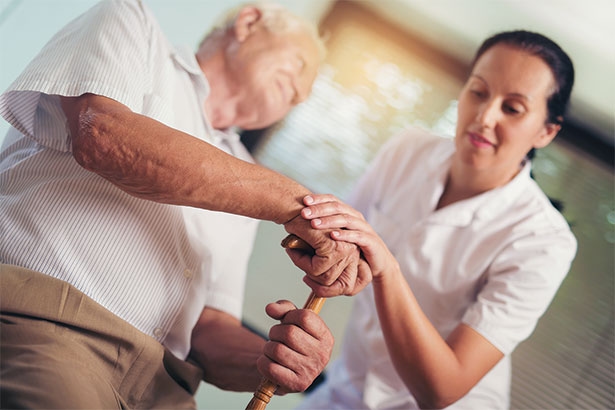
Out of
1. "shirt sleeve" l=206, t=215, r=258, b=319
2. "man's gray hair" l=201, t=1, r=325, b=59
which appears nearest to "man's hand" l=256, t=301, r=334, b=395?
"shirt sleeve" l=206, t=215, r=258, b=319

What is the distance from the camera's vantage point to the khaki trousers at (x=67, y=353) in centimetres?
81

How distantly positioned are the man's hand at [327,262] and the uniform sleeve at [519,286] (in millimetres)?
346

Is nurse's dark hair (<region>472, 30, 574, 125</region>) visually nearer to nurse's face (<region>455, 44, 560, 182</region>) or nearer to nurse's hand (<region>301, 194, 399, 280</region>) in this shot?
nurse's face (<region>455, 44, 560, 182</region>)

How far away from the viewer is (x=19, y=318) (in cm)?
92

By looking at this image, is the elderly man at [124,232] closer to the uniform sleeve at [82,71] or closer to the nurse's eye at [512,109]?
the uniform sleeve at [82,71]

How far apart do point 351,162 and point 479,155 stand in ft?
2.72

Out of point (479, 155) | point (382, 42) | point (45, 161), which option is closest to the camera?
point (45, 161)

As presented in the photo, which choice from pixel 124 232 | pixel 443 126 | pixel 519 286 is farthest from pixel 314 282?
pixel 443 126

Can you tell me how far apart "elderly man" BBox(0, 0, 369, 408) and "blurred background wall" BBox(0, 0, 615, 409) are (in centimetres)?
43

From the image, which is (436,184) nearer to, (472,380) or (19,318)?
(472,380)

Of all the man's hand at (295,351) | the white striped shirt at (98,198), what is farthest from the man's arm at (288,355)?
the white striped shirt at (98,198)

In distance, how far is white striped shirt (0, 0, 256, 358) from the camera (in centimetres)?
100

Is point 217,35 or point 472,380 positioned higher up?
point 217,35

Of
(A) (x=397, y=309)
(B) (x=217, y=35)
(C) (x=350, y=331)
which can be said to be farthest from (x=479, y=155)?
(B) (x=217, y=35)
